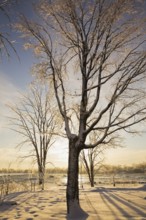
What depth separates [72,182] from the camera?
9250 millimetres

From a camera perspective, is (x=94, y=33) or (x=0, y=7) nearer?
(x=0, y=7)

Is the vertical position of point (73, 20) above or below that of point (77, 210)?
above

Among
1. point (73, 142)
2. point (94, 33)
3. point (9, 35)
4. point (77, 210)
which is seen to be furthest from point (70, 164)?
point (9, 35)

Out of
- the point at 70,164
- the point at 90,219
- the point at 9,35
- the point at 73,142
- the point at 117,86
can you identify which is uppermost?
the point at 117,86

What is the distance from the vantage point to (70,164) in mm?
9445

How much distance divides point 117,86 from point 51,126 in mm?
16583

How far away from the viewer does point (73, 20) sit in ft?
35.2

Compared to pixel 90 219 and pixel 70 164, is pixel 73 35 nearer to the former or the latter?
pixel 70 164

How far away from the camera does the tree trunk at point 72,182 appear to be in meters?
9.02

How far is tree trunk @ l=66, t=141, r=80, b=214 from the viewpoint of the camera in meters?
9.02

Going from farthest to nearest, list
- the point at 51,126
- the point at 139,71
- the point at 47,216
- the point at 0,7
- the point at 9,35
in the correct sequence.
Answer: the point at 51,126
the point at 139,71
the point at 47,216
the point at 9,35
the point at 0,7

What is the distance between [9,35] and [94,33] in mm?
6472

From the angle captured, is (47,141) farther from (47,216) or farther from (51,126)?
→ (47,216)

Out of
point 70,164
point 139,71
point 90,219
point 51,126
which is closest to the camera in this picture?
point 90,219
